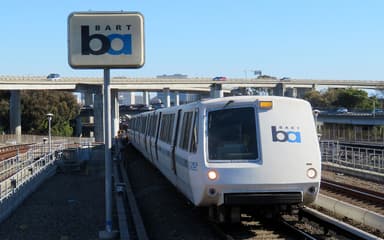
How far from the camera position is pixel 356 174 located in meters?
27.5

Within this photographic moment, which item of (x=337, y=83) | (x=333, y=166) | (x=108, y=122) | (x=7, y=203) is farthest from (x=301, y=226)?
(x=337, y=83)

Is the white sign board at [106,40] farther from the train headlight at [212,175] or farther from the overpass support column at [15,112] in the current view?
the overpass support column at [15,112]

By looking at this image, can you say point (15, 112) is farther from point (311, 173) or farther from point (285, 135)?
point (311, 173)

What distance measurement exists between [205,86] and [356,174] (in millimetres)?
72056

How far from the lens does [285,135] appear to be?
448 inches

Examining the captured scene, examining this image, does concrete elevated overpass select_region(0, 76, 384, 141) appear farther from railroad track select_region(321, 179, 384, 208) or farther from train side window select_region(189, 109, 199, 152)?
train side window select_region(189, 109, 199, 152)

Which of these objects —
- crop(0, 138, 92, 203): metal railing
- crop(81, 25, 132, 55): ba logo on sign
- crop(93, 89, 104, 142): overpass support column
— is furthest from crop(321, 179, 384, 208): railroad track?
crop(93, 89, 104, 142): overpass support column

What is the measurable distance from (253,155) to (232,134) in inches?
22.4

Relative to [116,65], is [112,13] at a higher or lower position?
higher

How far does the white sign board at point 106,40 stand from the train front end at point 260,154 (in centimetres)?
189

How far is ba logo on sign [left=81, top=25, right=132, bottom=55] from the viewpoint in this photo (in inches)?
422

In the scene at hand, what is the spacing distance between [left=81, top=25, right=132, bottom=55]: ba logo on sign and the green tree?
84.9 metres

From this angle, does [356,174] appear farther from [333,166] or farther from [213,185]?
[213,185]

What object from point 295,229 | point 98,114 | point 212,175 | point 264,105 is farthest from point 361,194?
point 98,114
